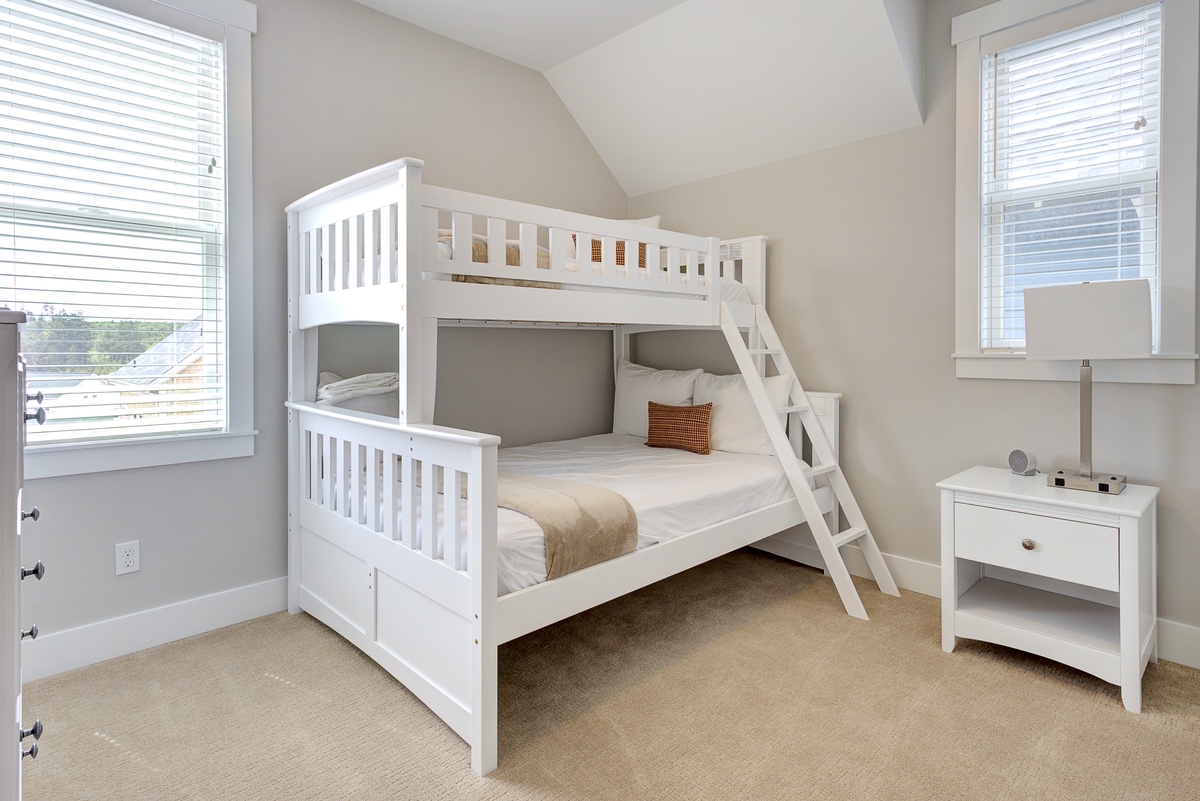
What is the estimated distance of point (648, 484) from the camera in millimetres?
2426

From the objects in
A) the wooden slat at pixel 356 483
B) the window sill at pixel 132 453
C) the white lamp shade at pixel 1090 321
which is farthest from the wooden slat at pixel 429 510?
the white lamp shade at pixel 1090 321

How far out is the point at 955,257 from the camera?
8.77ft

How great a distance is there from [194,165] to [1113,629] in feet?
11.6

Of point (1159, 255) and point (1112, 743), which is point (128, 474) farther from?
point (1159, 255)

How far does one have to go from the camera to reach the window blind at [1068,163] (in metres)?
2.26

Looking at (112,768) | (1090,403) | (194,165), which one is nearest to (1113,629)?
(1090,403)

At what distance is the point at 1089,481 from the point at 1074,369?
0.45 m

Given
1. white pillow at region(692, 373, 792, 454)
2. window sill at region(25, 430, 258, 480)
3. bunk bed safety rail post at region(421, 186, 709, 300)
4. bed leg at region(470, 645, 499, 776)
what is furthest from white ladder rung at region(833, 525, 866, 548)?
window sill at region(25, 430, 258, 480)

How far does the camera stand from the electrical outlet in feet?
7.32

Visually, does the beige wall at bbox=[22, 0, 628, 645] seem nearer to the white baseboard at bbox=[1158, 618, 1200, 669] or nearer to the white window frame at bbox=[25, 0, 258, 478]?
the white window frame at bbox=[25, 0, 258, 478]

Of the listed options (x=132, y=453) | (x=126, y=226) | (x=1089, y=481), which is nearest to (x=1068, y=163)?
(x=1089, y=481)

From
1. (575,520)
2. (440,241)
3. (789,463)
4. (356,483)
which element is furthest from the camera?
(789,463)

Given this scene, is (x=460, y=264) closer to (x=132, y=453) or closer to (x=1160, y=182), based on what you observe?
(x=132, y=453)

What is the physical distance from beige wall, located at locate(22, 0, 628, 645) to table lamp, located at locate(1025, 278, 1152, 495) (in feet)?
7.56
